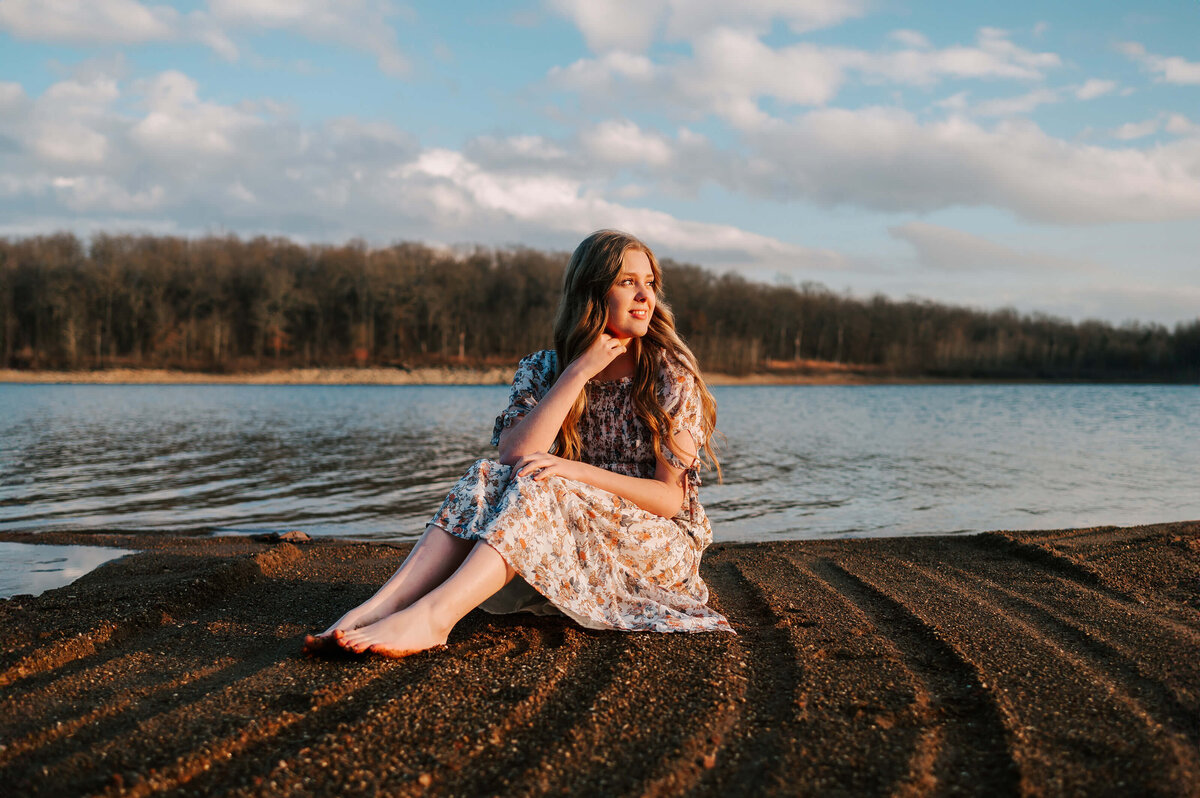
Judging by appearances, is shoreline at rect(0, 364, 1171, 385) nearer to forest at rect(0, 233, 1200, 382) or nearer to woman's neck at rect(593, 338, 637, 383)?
forest at rect(0, 233, 1200, 382)

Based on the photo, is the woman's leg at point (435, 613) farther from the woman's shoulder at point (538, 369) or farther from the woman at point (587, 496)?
the woman's shoulder at point (538, 369)

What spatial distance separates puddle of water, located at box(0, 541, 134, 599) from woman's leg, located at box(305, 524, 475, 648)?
295 cm

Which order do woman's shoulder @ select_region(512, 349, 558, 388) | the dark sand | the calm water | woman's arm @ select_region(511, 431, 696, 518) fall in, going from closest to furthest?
the dark sand, woman's arm @ select_region(511, 431, 696, 518), woman's shoulder @ select_region(512, 349, 558, 388), the calm water

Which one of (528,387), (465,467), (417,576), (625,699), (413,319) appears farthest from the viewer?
(413,319)

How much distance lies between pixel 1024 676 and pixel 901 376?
250 feet

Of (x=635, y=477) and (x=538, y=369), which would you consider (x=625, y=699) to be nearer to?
(x=635, y=477)

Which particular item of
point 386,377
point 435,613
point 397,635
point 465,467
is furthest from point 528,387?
point 386,377

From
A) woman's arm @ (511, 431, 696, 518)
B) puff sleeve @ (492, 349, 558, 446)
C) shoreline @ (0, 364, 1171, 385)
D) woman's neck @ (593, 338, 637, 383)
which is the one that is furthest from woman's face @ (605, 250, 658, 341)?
shoreline @ (0, 364, 1171, 385)

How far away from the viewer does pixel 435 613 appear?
299cm

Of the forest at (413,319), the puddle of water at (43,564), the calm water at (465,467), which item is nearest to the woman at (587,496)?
the puddle of water at (43,564)

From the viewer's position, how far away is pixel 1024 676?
290cm

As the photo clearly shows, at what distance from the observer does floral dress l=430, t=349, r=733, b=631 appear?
10.3 ft

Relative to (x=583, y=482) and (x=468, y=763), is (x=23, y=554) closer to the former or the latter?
(x=583, y=482)

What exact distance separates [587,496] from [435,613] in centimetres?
74
